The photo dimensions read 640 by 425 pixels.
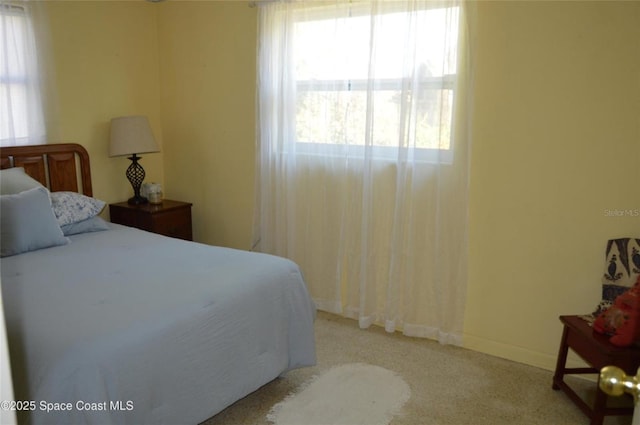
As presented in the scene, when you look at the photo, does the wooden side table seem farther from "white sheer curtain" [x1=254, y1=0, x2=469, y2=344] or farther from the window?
the window

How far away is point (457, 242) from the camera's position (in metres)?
2.90

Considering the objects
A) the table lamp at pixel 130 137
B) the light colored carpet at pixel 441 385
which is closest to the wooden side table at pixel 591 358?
the light colored carpet at pixel 441 385

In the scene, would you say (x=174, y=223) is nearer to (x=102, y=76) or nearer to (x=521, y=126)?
(x=102, y=76)

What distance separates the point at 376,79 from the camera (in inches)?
119

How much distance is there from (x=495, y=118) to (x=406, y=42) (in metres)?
0.70

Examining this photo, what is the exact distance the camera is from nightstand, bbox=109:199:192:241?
11.8 ft

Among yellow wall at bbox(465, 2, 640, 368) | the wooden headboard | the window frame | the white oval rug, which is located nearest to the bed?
the white oval rug

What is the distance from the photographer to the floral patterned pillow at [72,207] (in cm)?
295

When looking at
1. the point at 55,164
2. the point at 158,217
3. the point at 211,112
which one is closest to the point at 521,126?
the point at 211,112

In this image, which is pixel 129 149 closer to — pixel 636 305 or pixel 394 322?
pixel 394 322

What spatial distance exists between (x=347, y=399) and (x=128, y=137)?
8.11ft

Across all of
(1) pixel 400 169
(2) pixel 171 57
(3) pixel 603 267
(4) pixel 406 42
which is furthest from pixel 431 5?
(2) pixel 171 57

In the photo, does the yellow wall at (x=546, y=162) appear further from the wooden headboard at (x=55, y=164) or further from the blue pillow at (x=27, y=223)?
the wooden headboard at (x=55, y=164)

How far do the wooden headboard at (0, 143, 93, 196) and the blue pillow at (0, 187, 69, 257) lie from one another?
56cm
